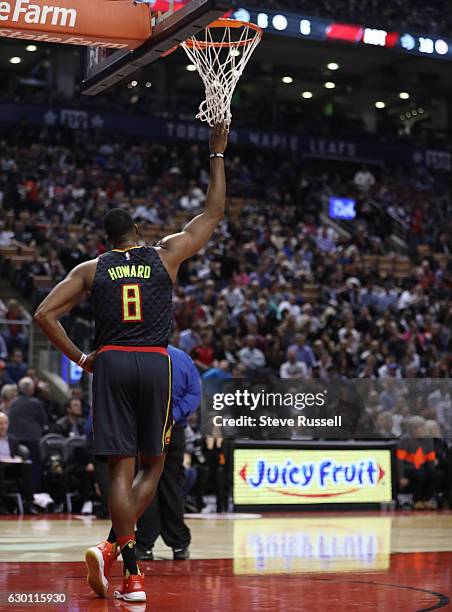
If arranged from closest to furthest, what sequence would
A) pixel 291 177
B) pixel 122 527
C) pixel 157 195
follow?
pixel 122 527 → pixel 157 195 → pixel 291 177

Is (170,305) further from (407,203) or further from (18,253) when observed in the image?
(407,203)

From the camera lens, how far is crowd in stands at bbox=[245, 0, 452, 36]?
29.5m

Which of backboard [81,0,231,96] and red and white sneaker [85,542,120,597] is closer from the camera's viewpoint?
red and white sneaker [85,542,120,597]

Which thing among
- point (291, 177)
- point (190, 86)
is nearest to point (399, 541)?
point (291, 177)

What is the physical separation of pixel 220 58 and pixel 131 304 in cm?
324

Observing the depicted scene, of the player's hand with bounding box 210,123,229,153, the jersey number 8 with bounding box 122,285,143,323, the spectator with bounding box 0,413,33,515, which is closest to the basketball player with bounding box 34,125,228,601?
the jersey number 8 with bounding box 122,285,143,323

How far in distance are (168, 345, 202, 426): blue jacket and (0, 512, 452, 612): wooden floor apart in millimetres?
1235

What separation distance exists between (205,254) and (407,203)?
11930 millimetres

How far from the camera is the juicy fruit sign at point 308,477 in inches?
607

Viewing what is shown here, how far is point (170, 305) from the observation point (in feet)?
22.7

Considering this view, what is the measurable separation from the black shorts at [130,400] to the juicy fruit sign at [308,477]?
28.6 feet

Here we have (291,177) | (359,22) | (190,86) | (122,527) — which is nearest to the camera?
(122,527)

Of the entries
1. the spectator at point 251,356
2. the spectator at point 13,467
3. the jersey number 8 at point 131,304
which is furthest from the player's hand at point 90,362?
the spectator at point 251,356

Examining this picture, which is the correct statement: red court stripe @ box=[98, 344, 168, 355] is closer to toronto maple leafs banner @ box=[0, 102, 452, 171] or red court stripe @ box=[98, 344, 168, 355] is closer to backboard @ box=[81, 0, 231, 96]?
backboard @ box=[81, 0, 231, 96]
